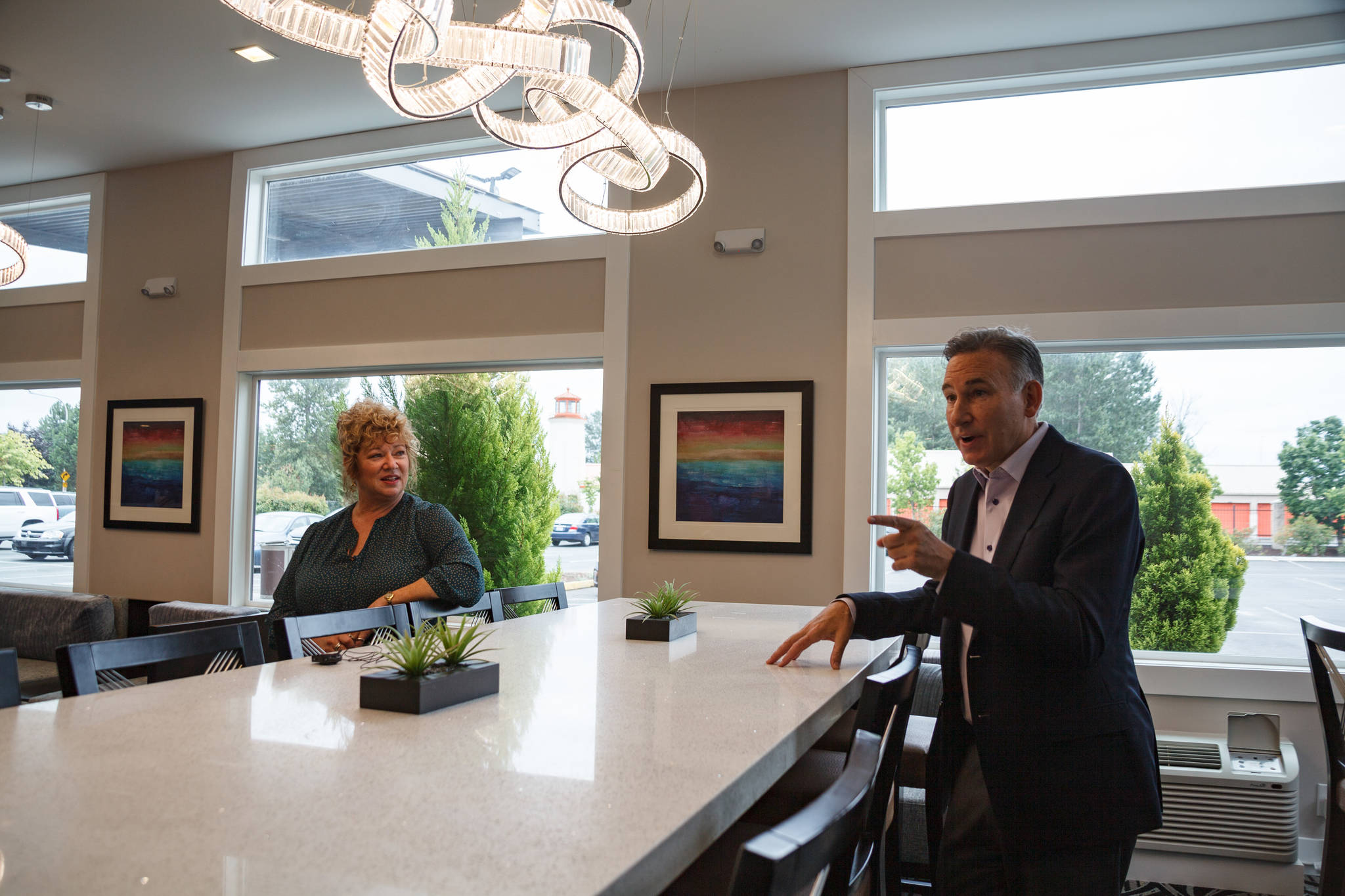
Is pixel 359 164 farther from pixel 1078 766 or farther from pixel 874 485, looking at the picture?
pixel 1078 766

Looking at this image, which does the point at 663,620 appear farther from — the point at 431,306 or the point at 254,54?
the point at 254,54

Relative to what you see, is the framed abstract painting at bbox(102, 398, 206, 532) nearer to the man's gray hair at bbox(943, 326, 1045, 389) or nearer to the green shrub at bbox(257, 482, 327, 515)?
the green shrub at bbox(257, 482, 327, 515)

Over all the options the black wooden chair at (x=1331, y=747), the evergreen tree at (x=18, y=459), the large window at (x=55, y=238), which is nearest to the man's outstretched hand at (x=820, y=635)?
the black wooden chair at (x=1331, y=747)

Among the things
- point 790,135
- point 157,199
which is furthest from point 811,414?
point 157,199

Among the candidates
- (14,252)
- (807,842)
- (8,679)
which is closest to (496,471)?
(14,252)

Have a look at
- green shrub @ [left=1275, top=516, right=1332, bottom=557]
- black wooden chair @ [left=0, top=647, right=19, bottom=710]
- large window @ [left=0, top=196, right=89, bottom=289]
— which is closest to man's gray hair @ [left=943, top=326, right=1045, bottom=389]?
black wooden chair @ [left=0, top=647, right=19, bottom=710]

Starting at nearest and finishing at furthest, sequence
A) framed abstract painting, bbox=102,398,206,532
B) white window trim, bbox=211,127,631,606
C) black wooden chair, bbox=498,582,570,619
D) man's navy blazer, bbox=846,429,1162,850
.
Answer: man's navy blazer, bbox=846,429,1162,850
black wooden chair, bbox=498,582,570,619
white window trim, bbox=211,127,631,606
framed abstract painting, bbox=102,398,206,532

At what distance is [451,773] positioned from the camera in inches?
40.1

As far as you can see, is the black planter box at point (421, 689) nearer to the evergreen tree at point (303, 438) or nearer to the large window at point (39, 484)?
the evergreen tree at point (303, 438)

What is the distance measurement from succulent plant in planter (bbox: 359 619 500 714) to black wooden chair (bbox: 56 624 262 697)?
409 mm

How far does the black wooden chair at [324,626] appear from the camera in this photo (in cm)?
182

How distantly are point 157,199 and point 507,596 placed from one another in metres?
4.86

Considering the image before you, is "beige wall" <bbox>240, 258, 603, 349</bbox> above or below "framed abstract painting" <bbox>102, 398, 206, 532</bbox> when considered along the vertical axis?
above

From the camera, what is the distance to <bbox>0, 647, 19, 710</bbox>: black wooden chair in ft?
4.00
